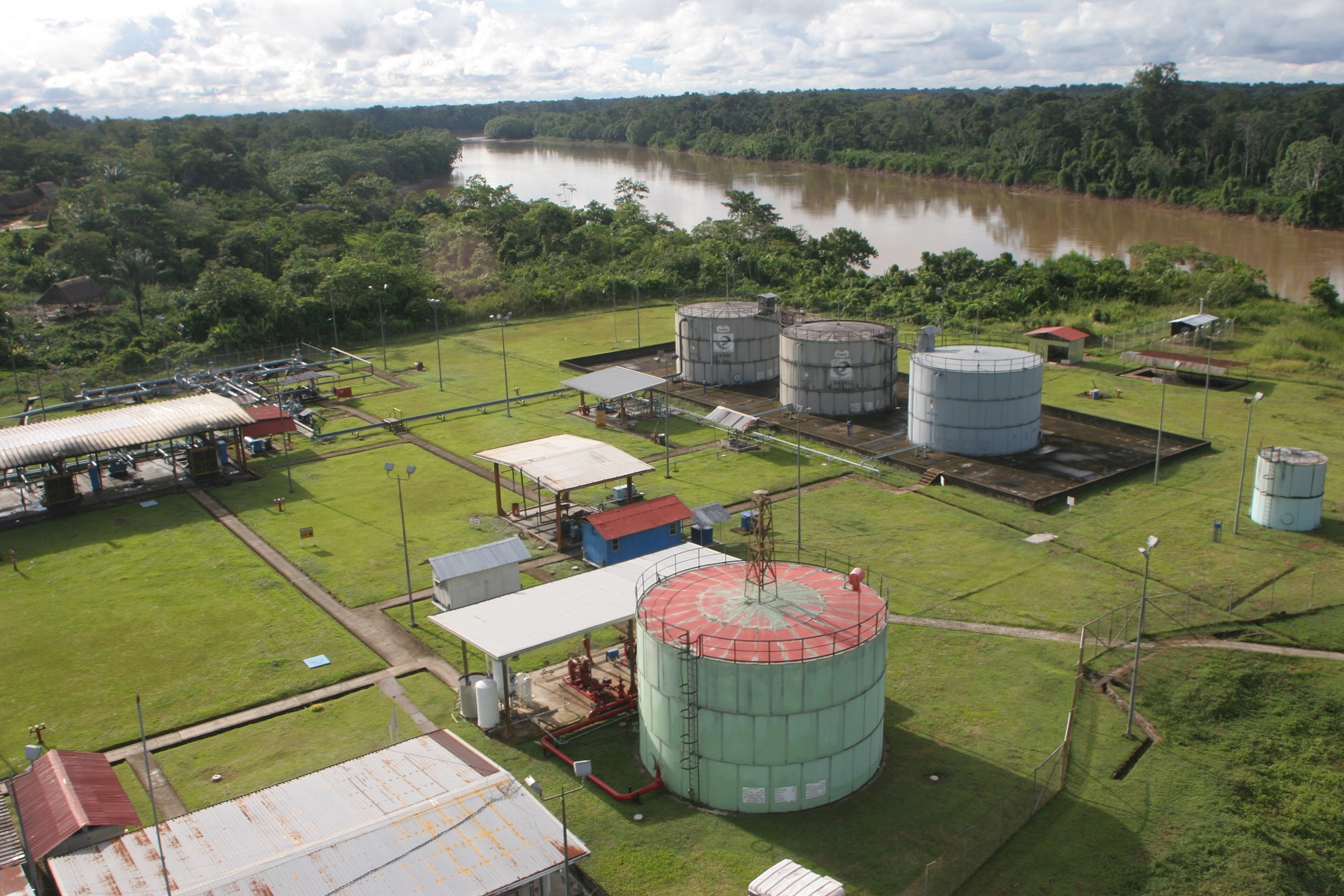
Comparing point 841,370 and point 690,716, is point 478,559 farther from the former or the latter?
point 841,370

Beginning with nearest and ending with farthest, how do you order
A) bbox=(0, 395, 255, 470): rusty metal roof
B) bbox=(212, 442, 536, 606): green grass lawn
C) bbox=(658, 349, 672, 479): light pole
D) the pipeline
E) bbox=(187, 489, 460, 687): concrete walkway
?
1. the pipeline
2. bbox=(187, 489, 460, 687): concrete walkway
3. bbox=(212, 442, 536, 606): green grass lawn
4. bbox=(0, 395, 255, 470): rusty metal roof
5. bbox=(658, 349, 672, 479): light pole

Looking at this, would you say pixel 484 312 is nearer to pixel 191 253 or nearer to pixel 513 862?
pixel 191 253

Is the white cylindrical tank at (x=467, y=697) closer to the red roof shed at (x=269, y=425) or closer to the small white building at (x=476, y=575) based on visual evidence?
the small white building at (x=476, y=575)

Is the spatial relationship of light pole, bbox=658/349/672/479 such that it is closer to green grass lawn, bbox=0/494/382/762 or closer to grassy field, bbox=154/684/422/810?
green grass lawn, bbox=0/494/382/762

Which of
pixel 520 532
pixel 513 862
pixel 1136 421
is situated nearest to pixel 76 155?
pixel 520 532

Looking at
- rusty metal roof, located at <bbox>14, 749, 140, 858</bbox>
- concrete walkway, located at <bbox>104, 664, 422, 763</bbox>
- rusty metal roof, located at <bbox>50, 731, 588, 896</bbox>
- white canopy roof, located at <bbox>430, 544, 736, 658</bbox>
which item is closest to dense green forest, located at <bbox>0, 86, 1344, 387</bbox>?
concrete walkway, located at <bbox>104, 664, 422, 763</bbox>

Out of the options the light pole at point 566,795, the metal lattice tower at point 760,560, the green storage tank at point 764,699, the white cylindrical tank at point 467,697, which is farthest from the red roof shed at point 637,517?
the light pole at point 566,795
